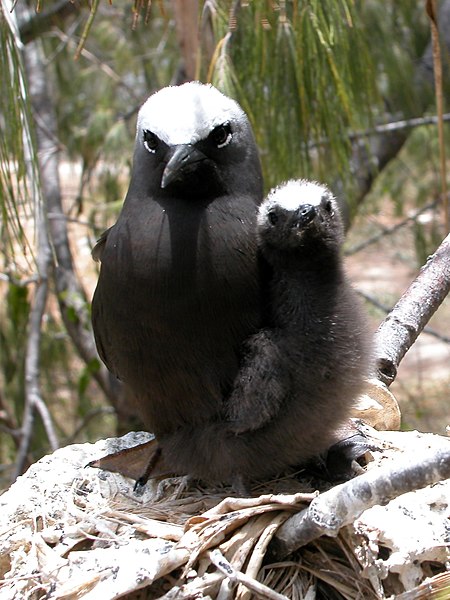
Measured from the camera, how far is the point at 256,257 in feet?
5.93

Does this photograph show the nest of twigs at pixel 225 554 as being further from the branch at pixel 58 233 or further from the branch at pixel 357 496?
the branch at pixel 58 233

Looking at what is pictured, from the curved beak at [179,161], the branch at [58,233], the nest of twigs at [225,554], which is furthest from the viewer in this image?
the branch at [58,233]

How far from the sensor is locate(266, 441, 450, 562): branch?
1.27 meters

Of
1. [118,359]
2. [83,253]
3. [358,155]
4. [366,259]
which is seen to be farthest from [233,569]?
[366,259]

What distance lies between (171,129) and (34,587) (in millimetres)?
874

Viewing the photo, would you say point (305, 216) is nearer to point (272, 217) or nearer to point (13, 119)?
point (272, 217)

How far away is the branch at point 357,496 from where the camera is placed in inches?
50.1

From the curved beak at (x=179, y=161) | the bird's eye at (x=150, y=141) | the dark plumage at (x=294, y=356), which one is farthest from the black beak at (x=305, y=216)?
the bird's eye at (x=150, y=141)

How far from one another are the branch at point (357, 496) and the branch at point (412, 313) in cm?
69

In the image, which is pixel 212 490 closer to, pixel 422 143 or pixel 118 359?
pixel 118 359

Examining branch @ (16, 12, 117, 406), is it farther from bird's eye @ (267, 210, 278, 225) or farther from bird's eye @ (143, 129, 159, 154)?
bird's eye @ (267, 210, 278, 225)

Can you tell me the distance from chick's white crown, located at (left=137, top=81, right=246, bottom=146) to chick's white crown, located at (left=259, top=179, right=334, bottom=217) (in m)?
0.18

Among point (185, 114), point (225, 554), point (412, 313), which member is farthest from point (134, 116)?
point (225, 554)

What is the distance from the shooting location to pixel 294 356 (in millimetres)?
1727
